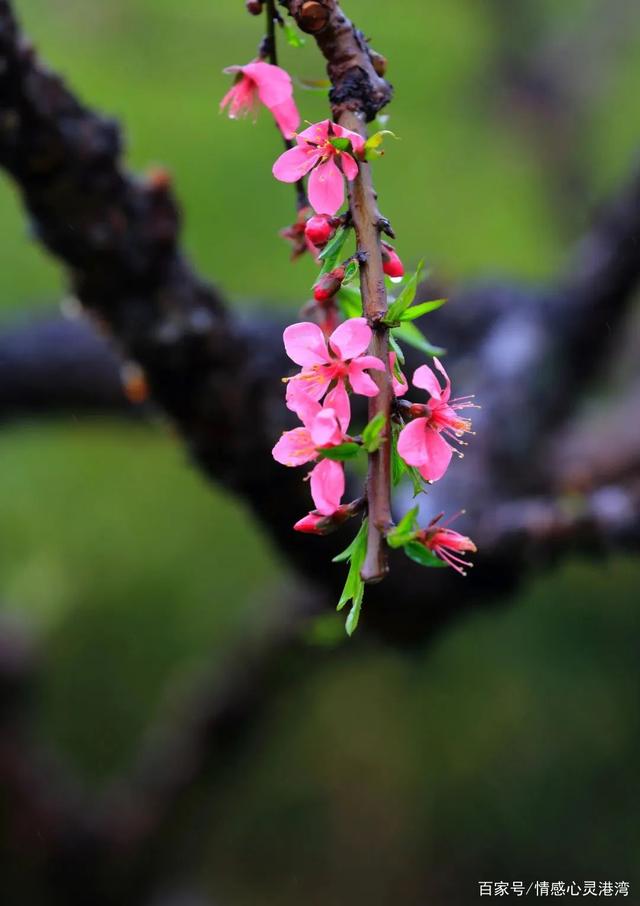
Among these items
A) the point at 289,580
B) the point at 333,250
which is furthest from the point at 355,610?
the point at 289,580

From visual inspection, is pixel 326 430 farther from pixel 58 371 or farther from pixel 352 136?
pixel 58 371

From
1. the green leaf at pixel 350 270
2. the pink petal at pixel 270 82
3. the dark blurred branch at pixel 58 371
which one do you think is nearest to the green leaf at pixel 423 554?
the green leaf at pixel 350 270

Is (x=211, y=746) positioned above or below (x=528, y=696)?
below

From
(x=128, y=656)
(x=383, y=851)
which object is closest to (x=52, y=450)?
(x=128, y=656)

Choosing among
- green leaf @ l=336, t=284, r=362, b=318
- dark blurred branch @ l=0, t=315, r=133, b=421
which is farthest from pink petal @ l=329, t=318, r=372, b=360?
dark blurred branch @ l=0, t=315, r=133, b=421

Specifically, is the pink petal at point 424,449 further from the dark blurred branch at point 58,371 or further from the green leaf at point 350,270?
the dark blurred branch at point 58,371

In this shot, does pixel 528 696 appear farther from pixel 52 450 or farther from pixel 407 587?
pixel 52 450
